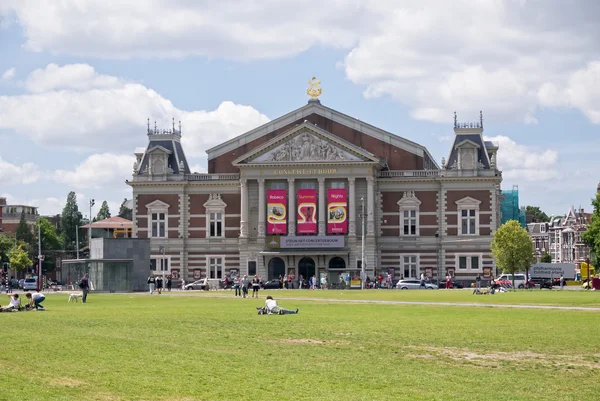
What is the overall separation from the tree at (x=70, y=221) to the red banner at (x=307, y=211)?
76.1 metres

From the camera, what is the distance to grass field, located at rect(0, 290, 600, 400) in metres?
21.8

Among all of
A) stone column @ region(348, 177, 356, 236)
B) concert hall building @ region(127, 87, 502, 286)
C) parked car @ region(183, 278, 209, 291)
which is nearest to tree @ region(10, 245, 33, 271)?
concert hall building @ region(127, 87, 502, 286)

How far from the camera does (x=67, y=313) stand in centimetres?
4988

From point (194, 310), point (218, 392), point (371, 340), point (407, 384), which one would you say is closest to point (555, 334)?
point (371, 340)

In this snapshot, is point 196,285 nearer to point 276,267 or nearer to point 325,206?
point 276,267

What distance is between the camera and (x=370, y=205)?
11038 centimetres

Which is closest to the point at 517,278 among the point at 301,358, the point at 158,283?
the point at 158,283

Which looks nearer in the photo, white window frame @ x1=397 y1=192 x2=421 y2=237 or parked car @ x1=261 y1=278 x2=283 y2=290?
parked car @ x1=261 y1=278 x2=283 y2=290

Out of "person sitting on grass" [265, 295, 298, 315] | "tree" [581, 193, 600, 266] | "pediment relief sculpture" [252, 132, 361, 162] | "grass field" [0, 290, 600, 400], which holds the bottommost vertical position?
"grass field" [0, 290, 600, 400]

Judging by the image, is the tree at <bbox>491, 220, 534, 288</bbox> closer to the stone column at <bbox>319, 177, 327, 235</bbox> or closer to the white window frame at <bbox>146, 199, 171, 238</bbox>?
the stone column at <bbox>319, 177, 327, 235</bbox>

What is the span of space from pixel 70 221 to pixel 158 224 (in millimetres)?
66097

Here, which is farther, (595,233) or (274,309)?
(595,233)

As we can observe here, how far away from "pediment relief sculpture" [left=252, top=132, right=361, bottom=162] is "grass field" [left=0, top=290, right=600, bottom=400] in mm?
67289

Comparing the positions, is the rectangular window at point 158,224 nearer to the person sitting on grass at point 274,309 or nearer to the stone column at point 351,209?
the stone column at point 351,209
